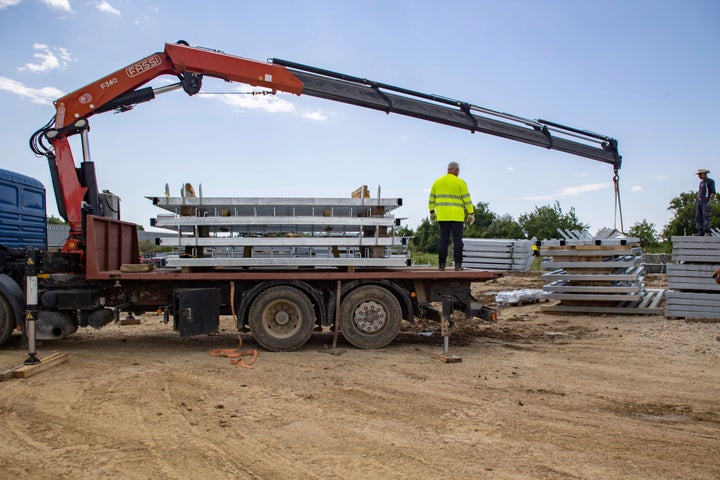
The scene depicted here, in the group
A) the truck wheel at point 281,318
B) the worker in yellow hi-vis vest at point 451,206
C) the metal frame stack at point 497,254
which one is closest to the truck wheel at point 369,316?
the truck wheel at point 281,318

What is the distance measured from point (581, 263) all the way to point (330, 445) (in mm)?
9381

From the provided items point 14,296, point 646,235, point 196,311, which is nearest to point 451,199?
Result: point 196,311

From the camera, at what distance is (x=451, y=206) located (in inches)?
352

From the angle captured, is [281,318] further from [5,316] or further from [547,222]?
[547,222]

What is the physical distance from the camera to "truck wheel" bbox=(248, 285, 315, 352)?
8.23 metres

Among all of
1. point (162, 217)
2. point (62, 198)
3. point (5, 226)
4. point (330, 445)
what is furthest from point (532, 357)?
point (5, 226)

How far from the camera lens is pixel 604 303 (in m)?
12.4

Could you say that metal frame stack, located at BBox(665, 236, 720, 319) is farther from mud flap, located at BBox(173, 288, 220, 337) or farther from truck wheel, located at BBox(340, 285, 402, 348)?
mud flap, located at BBox(173, 288, 220, 337)

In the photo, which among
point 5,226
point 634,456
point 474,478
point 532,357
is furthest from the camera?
point 5,226

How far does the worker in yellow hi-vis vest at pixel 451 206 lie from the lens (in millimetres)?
8938

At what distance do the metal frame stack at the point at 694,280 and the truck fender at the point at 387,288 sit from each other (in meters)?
6.13

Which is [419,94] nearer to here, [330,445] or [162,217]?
[162,217]

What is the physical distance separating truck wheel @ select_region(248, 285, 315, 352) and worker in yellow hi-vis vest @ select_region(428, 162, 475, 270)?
247 cm

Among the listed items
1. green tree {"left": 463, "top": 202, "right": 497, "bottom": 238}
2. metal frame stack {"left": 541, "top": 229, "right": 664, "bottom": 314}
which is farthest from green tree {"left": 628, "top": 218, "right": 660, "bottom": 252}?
metal frame stack {"left": 541, "top": 229, "right": 664, "bottom": 314}
